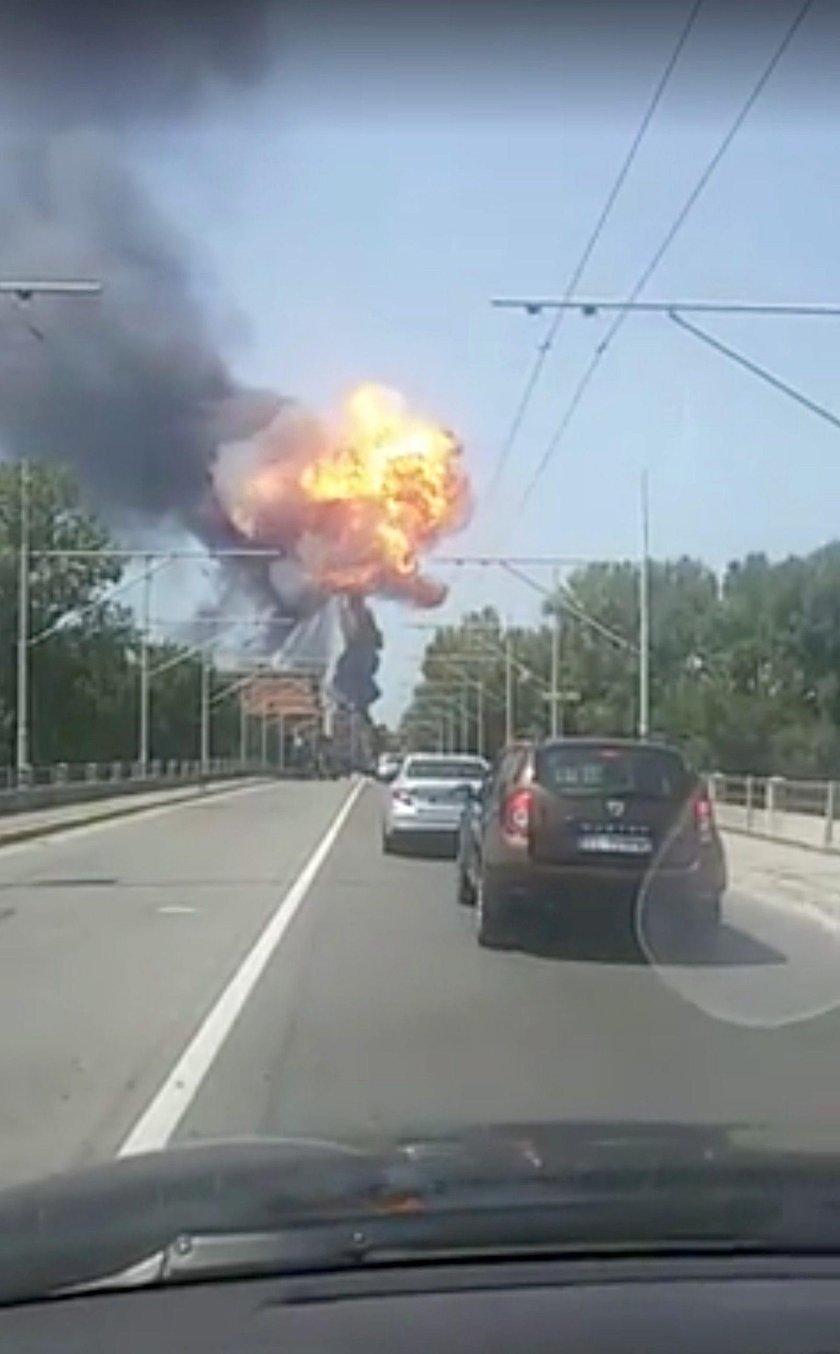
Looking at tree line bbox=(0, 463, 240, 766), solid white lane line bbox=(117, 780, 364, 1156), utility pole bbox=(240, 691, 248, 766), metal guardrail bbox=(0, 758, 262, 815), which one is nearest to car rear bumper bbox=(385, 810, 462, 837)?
solid white lane line bbox=(117, 780, 364, 1156)

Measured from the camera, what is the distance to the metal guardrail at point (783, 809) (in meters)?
36.1

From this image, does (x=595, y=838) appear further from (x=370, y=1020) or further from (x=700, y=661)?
(x=700, y=661)

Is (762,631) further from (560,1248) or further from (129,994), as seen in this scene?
(560,1248)

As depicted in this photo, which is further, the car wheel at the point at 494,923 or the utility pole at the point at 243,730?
the utility pole at the point at 243,730

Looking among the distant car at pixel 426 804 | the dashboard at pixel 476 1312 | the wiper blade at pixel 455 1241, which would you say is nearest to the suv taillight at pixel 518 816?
the wiper blade at pixel 455 1241

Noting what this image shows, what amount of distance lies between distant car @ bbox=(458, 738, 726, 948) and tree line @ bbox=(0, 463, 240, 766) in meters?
69.0

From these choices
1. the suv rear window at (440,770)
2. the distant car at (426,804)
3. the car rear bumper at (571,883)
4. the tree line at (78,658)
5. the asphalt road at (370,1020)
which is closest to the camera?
the asphalt road at (370,1020)

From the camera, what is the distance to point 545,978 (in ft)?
55.4

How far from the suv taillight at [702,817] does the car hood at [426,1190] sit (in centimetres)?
1307

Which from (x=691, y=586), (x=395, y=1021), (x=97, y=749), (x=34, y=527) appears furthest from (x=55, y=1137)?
(x=97, y=749)

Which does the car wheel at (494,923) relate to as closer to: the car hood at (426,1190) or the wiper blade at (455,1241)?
the car hood at (426,1190)

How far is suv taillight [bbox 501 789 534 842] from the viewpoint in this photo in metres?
18.9

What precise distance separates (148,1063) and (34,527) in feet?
272

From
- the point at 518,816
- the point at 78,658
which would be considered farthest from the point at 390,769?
the point at 78,658
